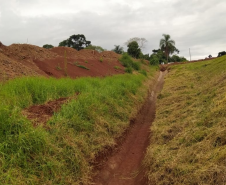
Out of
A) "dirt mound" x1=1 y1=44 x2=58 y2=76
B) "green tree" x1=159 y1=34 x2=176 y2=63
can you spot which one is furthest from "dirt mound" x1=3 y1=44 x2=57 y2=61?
"green tree" x1=159 y1=34 x2=176 y2=63

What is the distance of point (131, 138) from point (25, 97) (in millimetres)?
3193

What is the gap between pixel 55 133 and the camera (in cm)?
430

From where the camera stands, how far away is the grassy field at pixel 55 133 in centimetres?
335

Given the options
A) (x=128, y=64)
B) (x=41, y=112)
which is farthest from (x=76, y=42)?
(x=41, y=112)

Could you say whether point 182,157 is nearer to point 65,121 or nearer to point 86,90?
point 65,121

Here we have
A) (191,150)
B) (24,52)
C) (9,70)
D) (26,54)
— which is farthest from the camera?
(24,52)

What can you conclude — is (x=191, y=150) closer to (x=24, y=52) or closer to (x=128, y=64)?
(x=24, y=52)

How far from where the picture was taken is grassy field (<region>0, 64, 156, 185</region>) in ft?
11.0

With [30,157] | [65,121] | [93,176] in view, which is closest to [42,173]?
[30,157]

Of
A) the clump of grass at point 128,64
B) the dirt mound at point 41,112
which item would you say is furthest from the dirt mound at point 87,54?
the dirt mound at point 41,112

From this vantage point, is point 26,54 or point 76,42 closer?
point 26,54

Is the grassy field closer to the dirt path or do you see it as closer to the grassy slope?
the dirt path

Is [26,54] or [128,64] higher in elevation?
[26,54]

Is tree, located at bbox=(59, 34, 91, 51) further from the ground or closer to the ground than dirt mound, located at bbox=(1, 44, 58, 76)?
further from the ground
